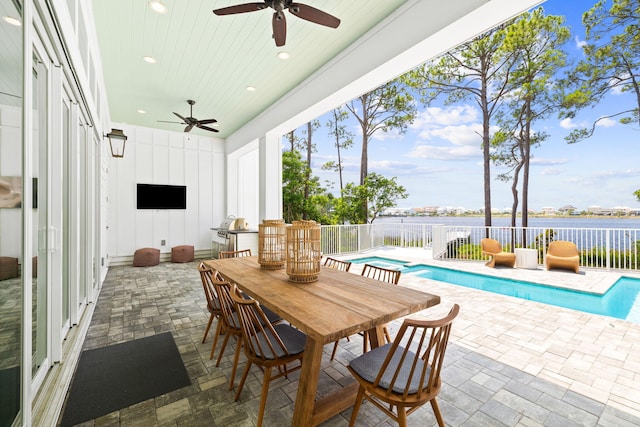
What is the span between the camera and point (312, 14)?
2.38 metres

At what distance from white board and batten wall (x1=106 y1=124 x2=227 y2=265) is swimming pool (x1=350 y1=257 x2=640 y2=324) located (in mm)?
5741

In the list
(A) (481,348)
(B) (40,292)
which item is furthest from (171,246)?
(A) (481,348)

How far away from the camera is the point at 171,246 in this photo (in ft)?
24.0

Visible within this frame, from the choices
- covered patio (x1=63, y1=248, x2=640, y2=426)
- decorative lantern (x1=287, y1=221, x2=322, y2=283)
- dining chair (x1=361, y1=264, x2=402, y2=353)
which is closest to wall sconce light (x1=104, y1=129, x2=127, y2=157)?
covered patio (x1=63, y1=248, x2=640, y2=426)

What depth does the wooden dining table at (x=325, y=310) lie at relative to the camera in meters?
1.37

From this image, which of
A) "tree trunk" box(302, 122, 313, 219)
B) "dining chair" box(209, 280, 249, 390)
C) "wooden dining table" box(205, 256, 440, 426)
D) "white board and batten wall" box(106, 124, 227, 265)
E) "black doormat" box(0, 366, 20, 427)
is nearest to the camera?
"black doormat" box(0, 366, 20, 427)

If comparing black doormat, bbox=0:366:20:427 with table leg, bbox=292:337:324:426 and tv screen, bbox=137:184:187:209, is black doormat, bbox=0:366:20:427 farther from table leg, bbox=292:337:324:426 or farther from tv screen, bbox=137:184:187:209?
tv screen, bbox=137:184:187:209

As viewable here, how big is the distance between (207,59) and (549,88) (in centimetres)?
1068

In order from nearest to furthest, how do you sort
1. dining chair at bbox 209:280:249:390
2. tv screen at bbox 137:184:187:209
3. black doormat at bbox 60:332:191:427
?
black doormat at bbox 60:332:191:427
dining chair at bbox 209:280:249:390
tv screen at bbox 137:184:187:209

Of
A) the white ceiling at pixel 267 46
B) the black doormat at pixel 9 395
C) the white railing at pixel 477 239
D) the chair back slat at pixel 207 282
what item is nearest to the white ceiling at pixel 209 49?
the white ceiling at pixel 267 46

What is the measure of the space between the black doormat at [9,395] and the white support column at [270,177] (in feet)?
14.6

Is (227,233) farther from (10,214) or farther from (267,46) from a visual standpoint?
(10,214)

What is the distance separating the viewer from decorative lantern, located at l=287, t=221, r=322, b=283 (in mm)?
2010

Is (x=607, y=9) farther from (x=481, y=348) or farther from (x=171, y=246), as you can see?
(x=171, y=246)
